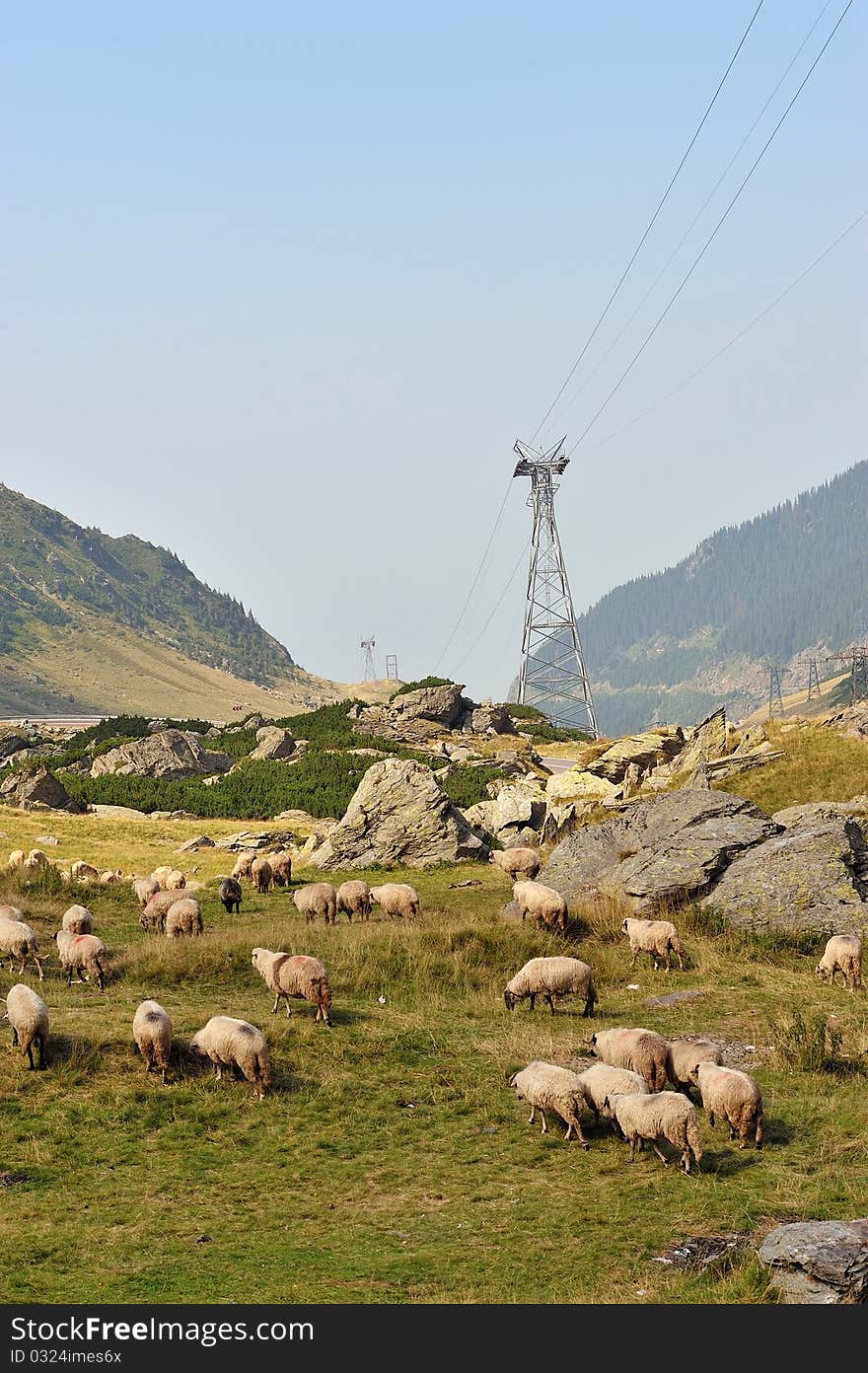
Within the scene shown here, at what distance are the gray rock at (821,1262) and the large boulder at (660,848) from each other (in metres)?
16.7

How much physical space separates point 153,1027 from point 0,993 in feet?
18.0

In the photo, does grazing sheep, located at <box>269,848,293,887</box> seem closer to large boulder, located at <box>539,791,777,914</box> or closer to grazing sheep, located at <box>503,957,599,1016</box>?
large boulder, located at <box>539,791,777,914</box>

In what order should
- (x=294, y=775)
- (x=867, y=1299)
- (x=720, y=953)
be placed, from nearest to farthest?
(x=867, y=1299)
(x=720, y=953)
(x=294, y=775)

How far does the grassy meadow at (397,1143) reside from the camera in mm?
10539

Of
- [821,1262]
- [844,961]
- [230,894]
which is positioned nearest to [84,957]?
[230,894]

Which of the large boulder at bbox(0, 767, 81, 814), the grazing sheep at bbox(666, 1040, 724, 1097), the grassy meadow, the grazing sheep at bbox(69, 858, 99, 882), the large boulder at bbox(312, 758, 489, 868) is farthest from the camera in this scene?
the large boulder at bbox(0, 767, 81, 814)

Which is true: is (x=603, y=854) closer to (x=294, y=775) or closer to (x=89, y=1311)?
(x=89, y=1311)

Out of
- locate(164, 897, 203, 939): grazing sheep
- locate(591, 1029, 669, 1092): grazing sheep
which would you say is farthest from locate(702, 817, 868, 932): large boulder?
locate(164, 897, 203, 939): grazing sheep

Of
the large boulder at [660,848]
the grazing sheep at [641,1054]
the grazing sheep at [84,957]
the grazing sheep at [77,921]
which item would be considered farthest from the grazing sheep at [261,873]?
the grazing sheep at [641,1054]

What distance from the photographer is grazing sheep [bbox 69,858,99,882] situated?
35.1 metres

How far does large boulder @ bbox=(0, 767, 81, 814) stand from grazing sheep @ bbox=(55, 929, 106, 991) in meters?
35.2

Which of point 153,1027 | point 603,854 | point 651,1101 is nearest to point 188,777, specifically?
point 603,854

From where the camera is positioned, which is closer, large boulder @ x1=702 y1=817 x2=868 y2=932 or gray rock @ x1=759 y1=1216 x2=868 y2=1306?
gray rock @ x1=759 y1=1216 x2=868 y2=1306

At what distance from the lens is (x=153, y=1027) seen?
16.3 meters
